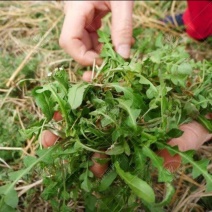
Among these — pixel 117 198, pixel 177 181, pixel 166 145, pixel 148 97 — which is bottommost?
pixel 177 181

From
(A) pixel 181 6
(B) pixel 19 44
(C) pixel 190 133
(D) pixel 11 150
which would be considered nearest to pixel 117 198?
(C) pixel 190 133

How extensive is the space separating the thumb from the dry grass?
30 centimetres

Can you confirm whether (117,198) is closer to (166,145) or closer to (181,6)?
(166,145)

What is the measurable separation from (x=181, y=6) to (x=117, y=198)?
1.37 meters

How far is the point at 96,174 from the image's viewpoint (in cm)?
104

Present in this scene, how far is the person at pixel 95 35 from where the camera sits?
1.14 metres

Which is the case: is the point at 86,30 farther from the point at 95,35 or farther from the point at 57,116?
the point at 57,116

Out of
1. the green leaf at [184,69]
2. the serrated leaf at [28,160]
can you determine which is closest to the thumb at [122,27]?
the green leaf at [184,69]

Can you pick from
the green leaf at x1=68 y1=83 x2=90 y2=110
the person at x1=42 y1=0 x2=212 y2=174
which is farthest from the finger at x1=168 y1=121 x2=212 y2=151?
the green leaf at x1=68 y1=83 x2=90 y2=110

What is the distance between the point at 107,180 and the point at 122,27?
0.61 metres

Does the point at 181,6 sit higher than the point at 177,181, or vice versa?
the point at 181,6

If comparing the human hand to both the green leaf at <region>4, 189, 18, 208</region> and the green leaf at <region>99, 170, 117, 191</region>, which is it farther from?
the green leaf at <region>4, 189, 18, 208</region>

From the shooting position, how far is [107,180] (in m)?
0.98

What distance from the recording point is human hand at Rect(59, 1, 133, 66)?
131cm
